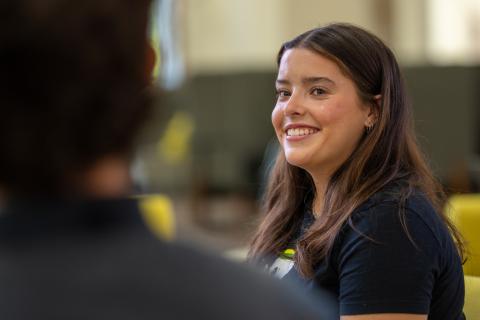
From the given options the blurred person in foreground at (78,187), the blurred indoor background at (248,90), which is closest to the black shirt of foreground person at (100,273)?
the blurred person in foreground at (78,187)

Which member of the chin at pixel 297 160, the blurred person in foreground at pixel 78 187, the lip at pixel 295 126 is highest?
the blurred person in foreground at pixel 78 187

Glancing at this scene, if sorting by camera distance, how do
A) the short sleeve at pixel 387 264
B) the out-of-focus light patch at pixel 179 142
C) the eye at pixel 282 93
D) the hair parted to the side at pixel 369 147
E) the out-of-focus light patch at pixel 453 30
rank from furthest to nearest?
the out-of-focus light patch at pixel 453 30, the out-of-focus light patch at pixel 179 142, the eye at pixel 282 93, the hair parted to the side at pixel 369 147, the short sleeve at pixel 387 264

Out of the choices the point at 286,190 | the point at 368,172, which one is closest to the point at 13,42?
the point at 368,172

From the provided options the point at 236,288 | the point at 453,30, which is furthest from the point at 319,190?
the point at 453,30

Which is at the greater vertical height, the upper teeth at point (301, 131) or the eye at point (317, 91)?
the eye at point (317, 91)

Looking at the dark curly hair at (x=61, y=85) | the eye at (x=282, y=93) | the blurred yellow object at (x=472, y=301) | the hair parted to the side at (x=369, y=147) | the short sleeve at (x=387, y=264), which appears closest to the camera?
the dark curly hair at (x=61, y=85)

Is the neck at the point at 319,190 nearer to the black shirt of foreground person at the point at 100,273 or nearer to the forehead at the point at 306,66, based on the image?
the forehead at the point at 306,66

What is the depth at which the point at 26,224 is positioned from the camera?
2.12ft

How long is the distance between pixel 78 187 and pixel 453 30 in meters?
9.32

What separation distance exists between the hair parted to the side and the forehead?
0.04 ft

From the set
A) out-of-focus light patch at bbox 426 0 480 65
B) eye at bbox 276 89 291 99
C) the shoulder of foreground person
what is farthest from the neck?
out-of-focus light patch at bbox 426 0 480 65

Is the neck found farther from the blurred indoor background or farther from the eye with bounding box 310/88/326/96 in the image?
the blurred indoor background

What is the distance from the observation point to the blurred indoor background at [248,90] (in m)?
7.90

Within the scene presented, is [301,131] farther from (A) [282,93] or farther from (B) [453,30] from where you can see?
(B) [453,30]
